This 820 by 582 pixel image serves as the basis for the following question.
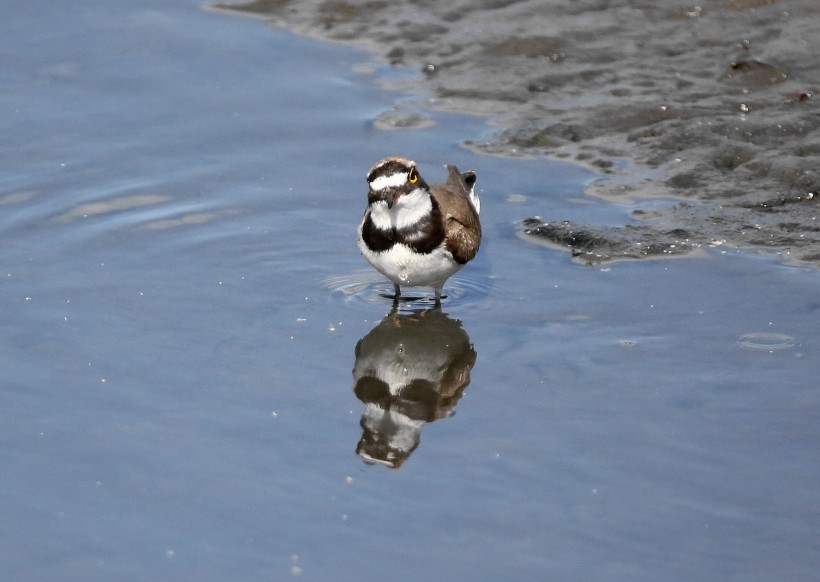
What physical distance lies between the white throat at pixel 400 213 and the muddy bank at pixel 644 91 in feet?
6.25

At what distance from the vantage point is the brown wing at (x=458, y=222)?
9773mm

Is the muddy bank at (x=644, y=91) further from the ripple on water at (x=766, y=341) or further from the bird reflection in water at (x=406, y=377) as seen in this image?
the bird reflection in water at (x=406, y=377)

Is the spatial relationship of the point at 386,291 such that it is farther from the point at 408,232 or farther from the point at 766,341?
the point at 766,341

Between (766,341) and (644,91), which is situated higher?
(644,91)

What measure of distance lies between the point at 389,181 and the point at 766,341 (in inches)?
121

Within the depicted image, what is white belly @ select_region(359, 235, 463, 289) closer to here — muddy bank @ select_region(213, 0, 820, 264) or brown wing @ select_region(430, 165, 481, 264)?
brown wing @ select_region(430, 165, 481, 264)

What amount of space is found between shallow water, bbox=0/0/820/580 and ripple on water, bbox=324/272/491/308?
3 cm

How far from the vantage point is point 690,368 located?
868cm

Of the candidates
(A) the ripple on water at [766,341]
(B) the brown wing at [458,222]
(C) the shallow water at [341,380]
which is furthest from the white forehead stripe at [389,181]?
(A) the ripple on water at [766,341]

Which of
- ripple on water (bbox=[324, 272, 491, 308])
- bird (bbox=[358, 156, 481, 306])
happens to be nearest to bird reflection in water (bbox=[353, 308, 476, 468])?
ripple on water (bbox=[324, 272, 491, 308])

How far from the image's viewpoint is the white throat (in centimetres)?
952

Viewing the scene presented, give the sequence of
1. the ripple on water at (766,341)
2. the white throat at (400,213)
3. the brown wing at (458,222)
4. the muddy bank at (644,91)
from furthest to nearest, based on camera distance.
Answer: the muddy bank at (644,91) → the brown wing at (458,222) → the white throat at (400,213) → the ripple on water at (766,341)

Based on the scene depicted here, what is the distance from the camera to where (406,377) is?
887 cm

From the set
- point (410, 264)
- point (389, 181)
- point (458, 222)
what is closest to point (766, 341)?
point (458, 222)
